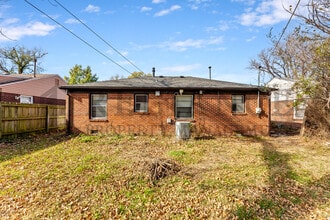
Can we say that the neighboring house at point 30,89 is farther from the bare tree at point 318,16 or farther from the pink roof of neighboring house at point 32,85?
the bare tree at point 318,16

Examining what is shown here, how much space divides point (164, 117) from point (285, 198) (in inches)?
297

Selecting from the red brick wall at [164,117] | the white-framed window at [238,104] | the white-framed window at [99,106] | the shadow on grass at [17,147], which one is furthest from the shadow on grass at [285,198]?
the white-framed window at [99,106]

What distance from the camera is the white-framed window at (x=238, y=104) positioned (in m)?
11.2

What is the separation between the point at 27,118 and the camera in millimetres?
10430

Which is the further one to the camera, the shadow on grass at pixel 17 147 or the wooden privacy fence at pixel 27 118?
the wooden privacy fence at pixel 27 118

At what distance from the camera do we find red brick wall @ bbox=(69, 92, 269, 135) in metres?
11.0

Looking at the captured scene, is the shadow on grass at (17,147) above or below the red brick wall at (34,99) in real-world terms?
below

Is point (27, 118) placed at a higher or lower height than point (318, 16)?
lower

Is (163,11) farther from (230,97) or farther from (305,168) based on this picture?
(305,168)

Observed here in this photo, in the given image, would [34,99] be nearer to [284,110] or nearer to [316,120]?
[316,120]

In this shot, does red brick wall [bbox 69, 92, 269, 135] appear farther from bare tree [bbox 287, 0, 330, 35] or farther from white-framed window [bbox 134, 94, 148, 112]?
bare tree [bbox 287, 0, 330, 35]

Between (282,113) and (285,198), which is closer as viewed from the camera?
(285,198)

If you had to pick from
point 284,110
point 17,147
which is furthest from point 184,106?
point 284,110

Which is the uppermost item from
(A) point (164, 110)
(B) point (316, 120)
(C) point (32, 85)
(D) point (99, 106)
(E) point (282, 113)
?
(C) point (32, 85)
